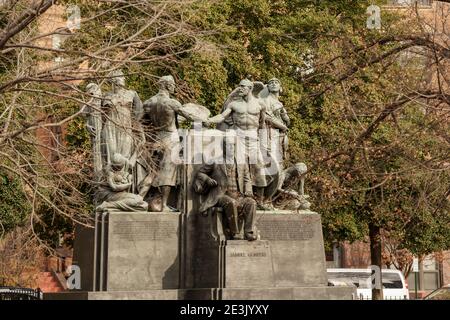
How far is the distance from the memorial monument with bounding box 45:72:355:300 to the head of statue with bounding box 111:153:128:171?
2 centimetres

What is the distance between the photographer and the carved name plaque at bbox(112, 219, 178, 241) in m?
18.9

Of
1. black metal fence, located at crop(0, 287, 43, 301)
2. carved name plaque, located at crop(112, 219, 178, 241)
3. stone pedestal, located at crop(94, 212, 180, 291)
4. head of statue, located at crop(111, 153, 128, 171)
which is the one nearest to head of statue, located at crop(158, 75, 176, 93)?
head of statue, located at crop(111, 153, 128, 171)

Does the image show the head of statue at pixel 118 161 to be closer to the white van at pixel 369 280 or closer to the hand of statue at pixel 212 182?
the hand of statue at pixel 212 182

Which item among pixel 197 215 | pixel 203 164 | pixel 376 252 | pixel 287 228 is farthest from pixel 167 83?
pixel 376 252

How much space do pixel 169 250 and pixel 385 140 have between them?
1594 centimetres

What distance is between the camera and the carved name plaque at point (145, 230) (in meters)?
18.9

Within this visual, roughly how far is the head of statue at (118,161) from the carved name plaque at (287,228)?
264cm

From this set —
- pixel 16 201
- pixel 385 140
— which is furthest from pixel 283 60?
pixel 16 201

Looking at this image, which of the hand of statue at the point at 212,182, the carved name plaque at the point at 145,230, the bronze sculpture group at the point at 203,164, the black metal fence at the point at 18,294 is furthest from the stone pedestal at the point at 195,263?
the black metal fence at the point at 18,294

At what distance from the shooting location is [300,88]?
34906mm

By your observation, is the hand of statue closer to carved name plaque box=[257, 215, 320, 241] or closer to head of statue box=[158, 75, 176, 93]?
carved name plaque box=[257, 215, 320, 241]

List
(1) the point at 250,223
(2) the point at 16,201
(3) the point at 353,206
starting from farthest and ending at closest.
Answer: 1. (3) the point at 353,206
2. (2) the point at 16,201
3. (1) the point at 250,223

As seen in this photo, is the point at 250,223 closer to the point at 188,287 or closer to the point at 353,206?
the point at 188,287

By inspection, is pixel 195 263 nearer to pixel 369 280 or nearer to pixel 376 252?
pixel 376 252
